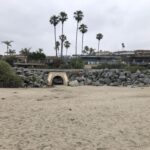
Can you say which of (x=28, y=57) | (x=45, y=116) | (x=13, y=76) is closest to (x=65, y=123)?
(x=45, y=116)

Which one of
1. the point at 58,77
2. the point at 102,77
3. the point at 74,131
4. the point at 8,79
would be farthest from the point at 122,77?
the point at 74,131

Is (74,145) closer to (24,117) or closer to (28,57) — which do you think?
(24,117)

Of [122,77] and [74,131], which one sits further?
[122,77]

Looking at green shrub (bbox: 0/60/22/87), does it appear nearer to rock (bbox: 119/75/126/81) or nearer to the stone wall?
the stone wall

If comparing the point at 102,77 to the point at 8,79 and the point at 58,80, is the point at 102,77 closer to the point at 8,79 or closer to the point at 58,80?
the point at 58,80

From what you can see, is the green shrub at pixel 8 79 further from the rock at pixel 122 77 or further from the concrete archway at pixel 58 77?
the rock at pixel 122 77

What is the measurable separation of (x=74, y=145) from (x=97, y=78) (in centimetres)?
5447

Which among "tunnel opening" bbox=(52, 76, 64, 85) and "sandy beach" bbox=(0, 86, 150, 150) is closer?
"sandy beach" bbox=(0, 86, 150, 150)

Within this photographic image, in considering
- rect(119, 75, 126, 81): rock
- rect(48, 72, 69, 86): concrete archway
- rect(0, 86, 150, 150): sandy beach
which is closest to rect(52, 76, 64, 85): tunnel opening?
rect(48, 72, 69, 86): concrete archway

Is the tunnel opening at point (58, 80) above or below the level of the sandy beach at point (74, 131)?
above

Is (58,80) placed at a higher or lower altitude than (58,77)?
lower

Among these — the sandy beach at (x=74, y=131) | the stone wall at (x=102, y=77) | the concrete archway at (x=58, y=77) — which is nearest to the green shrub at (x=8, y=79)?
the stone wall at (x=102, y=77)

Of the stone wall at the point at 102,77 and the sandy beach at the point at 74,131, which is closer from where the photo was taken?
the sandy beach at the point at 74,131

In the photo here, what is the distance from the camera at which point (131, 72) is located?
2753 inches
